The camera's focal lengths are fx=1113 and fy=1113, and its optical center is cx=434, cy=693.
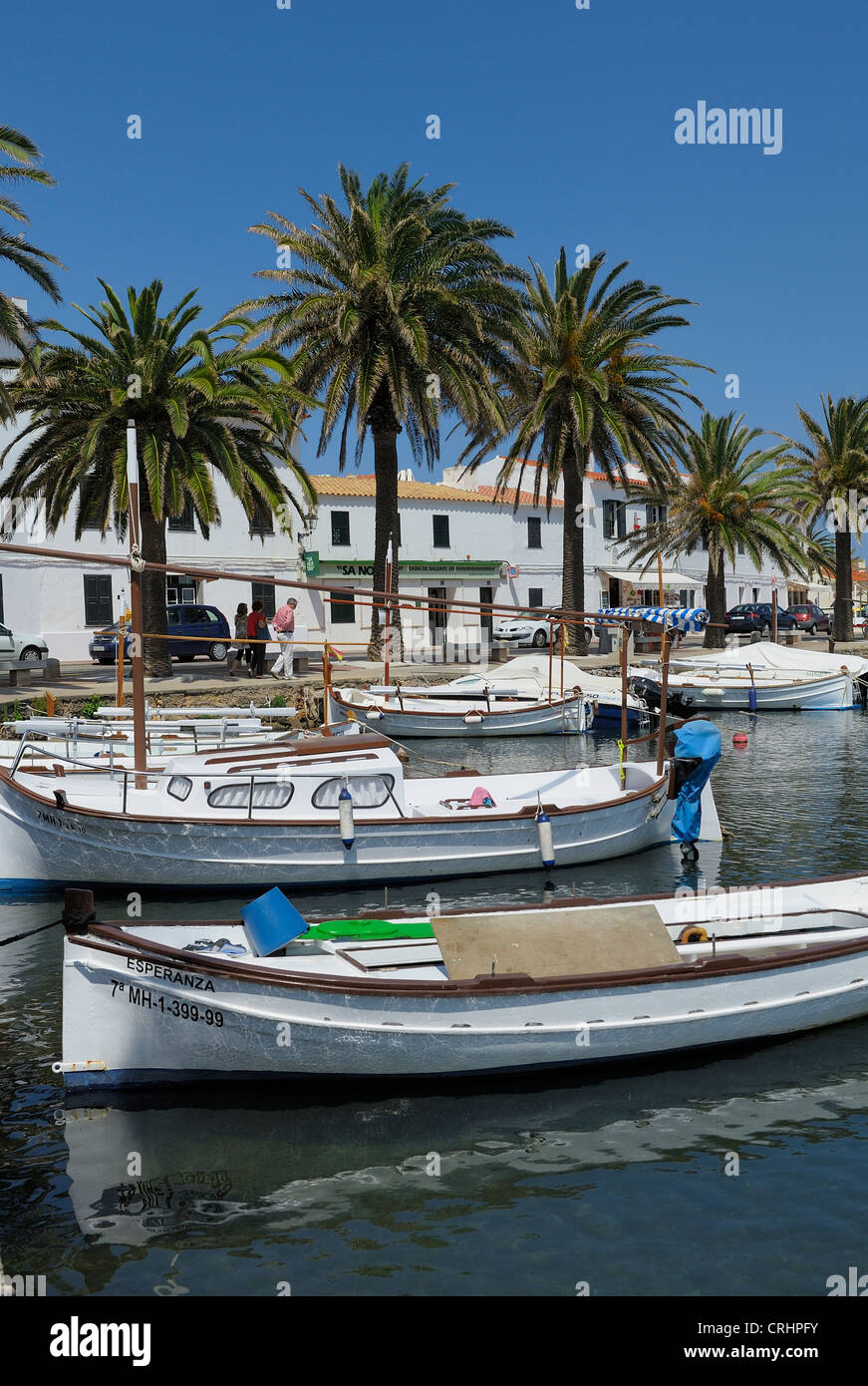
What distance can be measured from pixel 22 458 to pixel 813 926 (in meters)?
25.8

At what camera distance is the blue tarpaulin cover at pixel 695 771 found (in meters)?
17.1

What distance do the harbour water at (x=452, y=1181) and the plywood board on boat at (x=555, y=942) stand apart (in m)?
0.97

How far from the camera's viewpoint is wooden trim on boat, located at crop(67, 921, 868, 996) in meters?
8.77

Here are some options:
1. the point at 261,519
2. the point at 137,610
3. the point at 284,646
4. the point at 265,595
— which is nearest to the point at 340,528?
the point at 265,595

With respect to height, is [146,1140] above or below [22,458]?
below

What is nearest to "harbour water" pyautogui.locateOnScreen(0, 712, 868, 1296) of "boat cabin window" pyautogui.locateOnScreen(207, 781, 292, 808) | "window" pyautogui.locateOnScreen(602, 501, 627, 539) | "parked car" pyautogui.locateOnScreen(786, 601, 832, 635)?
"boat cabin window" pyautogui.locateOnScreen(207, 781, 292, 808)

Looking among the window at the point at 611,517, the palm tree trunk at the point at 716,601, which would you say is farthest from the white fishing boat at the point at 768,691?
the window at the point at 611,517

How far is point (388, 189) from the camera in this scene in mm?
32625

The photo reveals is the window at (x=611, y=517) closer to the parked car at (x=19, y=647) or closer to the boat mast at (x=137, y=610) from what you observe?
the parked car at (x=19, y=647)

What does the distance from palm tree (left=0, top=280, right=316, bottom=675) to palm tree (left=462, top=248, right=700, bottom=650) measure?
10.0 m

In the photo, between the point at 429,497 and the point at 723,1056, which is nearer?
the point at 723,1056

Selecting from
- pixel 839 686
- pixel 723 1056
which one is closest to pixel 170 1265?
pixel 723 1056

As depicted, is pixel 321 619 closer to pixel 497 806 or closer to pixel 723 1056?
pixel 497 806

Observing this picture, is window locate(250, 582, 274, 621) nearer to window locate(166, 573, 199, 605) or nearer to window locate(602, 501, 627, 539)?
window locate(166, 573, 199, 605)
